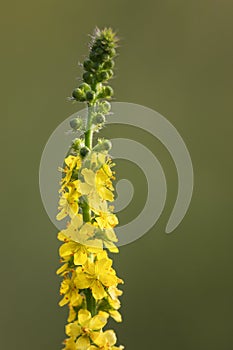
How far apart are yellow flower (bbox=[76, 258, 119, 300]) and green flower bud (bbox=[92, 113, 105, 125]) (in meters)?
0.36

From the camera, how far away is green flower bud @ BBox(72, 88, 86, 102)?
158 cm

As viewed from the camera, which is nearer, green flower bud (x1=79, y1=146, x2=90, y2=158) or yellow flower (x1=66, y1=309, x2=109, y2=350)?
yellow flower (x1=66, y1=309, x2=109, y2=350)

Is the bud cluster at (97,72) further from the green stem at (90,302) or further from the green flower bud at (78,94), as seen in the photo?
the green stem at (90,302)

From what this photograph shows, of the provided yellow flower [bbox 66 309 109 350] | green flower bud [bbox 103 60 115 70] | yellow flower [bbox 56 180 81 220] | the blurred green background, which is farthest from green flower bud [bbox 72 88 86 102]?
the blurred green background

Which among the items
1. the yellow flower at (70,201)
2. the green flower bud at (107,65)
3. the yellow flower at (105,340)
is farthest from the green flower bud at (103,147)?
the yellow flower at (105,340)

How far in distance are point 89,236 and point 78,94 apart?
0.37 m

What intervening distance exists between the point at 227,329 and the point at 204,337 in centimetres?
20

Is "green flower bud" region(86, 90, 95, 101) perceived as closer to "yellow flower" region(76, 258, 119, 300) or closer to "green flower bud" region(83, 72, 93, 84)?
"green flower bud" region(83, 72, 93, 84)

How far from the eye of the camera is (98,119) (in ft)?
5.17

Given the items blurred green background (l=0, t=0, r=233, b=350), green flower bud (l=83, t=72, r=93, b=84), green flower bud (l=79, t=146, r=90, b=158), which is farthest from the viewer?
blurred green background (l=0, t=0, r=233, b=350)

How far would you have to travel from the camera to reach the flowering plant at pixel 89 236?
4.72ft

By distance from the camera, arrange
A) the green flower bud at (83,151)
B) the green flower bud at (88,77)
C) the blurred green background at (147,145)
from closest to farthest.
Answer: the green flower bud at (83,151) < the green flower bud at (88,77) < the blurred green background at (147,145)

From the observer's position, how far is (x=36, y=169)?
5078 mm

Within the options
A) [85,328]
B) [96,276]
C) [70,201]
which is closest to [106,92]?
[70,201]
